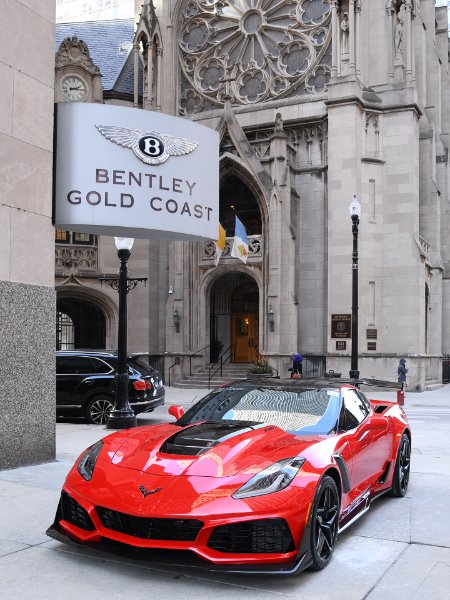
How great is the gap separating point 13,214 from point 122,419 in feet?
18.4

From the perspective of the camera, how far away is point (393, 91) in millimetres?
28188

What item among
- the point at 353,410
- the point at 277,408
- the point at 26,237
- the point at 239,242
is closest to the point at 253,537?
the point at 277,408

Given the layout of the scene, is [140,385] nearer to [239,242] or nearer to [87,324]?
[239,242]

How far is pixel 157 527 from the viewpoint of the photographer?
476 centimetres

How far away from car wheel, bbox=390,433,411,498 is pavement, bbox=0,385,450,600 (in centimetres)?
10

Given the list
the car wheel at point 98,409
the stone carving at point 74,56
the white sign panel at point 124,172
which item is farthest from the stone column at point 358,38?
the white sign panel at point 124,172

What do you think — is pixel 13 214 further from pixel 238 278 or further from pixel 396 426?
pixel 238 278

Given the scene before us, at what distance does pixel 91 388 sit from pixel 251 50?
22.2 metres

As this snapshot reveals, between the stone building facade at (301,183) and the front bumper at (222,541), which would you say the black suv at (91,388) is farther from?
the stone building facade at (301,183)

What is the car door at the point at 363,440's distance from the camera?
20.6 ft

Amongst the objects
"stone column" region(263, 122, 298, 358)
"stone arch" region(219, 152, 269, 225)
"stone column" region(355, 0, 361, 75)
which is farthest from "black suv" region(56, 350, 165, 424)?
"stone column" region(355, 0, 361, 75)

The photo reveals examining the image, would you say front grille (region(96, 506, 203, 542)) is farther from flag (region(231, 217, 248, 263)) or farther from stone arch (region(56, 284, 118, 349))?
stone arch (region(56, 284, 118, 349))

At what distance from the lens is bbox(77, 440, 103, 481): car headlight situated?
544 centimetres

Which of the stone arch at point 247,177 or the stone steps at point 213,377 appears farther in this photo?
the stone arch at point 247,177
